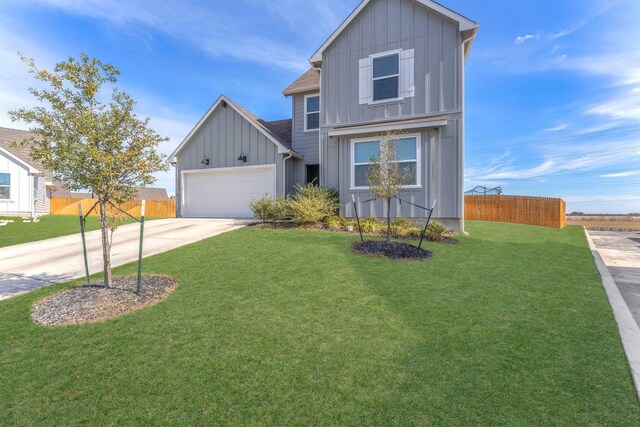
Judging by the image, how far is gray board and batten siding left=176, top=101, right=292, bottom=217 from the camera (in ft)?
42.0

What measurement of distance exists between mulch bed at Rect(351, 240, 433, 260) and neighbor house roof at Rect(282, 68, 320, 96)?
8.96m

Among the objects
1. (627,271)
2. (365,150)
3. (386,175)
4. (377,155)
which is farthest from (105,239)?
(627,271)

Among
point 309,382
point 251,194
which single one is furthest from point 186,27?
point 309,382

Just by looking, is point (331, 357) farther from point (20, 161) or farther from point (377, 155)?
point (20, 161)

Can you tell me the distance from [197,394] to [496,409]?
2.32 metres

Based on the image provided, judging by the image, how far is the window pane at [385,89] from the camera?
1070 centimetres

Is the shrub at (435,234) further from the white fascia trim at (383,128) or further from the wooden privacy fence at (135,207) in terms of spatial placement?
the wooden privacy fence at (135,207)

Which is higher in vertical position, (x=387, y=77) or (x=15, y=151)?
(x=387, y=77)

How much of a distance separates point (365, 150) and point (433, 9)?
5.13 m

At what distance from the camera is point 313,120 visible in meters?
13.5

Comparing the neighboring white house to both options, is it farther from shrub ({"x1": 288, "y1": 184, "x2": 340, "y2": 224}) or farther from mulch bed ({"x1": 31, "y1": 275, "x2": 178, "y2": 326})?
mulch bed ({"x1": 31, "y1": 275, "x2": 178, "y2": 326})

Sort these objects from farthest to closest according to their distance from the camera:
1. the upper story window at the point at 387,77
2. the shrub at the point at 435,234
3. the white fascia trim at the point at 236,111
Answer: the white fascia trim at the point at 236,111, the upper story window at the point at 387,77, the shrub at the point at 435,234

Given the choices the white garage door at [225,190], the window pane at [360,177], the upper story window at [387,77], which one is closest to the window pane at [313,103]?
the upper story window at [387,77]

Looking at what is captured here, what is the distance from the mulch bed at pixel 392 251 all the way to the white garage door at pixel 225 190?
6755 mm
